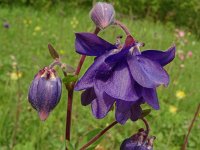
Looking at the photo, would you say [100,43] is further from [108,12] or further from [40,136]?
[40,136]

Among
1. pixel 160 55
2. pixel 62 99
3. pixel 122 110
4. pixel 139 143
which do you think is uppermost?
pixel 160 55

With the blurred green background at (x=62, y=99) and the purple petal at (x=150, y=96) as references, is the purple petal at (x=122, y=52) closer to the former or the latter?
the purple petal at (x=150, y=96)

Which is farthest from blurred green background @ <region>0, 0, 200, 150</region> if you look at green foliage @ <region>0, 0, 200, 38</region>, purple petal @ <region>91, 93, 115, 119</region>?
green foliage @ <region>0, 0, 200, 38</region>

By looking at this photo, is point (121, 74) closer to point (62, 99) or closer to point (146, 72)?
point (146, 72)

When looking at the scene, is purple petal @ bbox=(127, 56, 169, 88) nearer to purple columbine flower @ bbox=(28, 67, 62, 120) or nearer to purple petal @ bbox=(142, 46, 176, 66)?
purple petal @ bbox=(142, 46, 176, 66)

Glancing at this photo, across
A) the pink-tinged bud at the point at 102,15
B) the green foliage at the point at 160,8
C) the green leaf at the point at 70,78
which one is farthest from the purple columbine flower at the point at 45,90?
the green foliage at the point at 160,8

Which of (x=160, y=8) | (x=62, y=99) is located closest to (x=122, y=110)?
(x=62, y=99)

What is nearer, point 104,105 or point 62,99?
point 104,105
